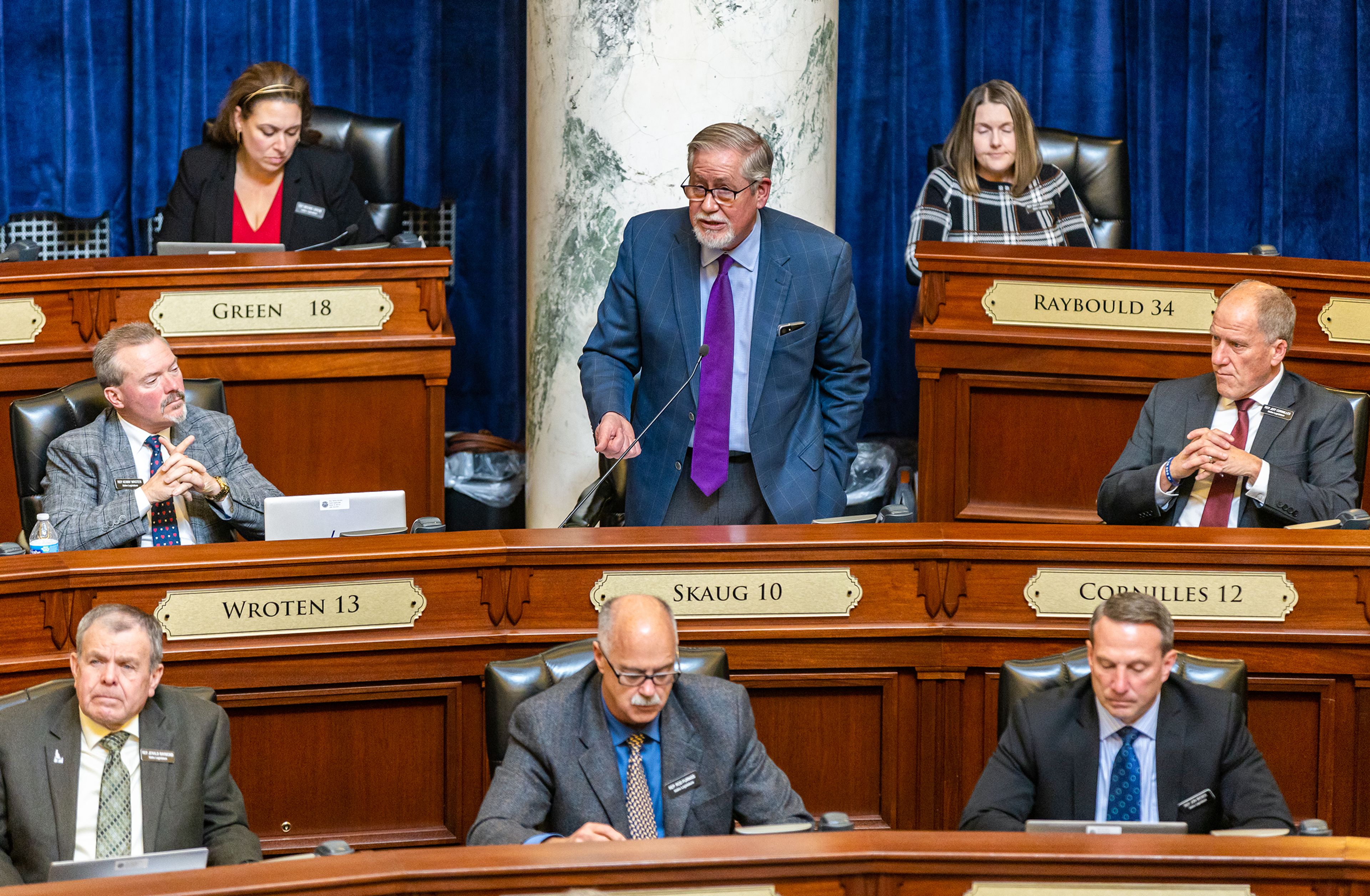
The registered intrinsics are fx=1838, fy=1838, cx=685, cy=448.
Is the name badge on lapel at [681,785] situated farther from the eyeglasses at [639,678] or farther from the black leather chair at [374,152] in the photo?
the black leather chair at [374,152]

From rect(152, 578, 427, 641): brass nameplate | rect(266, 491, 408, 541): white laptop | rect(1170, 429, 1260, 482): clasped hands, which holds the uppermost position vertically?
rect(1170, 429, 1260, 482): clasped hands

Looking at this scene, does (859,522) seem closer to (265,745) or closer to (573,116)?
(265,745)

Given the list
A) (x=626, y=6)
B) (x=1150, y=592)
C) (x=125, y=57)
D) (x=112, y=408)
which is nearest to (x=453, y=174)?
(x=125, y=57)

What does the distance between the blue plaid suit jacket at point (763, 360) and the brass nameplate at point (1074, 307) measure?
2.04 feet

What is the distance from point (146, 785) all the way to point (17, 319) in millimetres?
1929

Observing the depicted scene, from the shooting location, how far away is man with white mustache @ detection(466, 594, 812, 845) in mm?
3107

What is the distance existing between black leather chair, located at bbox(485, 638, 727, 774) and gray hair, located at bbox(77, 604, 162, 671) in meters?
0.57

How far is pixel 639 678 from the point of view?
10.2 feet

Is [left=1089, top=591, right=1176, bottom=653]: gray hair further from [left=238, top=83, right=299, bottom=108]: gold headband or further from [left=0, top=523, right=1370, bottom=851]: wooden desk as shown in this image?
[left=238, top=83, right=299, bottom=108]: gold headband

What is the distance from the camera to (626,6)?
5199 mm

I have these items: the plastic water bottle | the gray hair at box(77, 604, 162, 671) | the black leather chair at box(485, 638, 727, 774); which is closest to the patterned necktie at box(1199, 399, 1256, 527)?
the black leather chair at box(485, 638, 727, 774)

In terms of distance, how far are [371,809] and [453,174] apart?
359 cm

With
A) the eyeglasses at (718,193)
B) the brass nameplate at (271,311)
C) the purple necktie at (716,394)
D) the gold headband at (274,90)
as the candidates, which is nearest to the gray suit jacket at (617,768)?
the purple necktie at (716,394)

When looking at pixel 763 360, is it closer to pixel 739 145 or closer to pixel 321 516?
pixel 739 145
